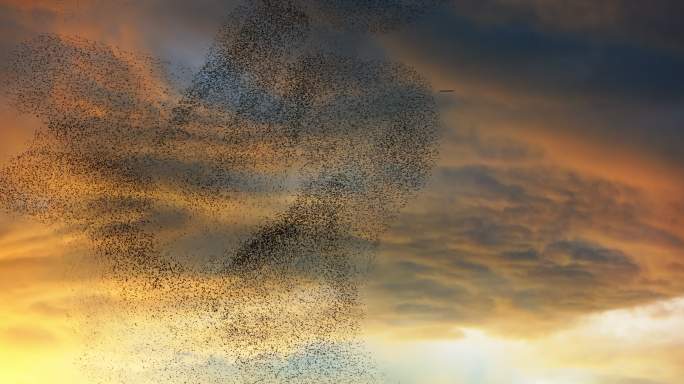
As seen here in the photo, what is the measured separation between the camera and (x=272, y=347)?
27797 millimetres

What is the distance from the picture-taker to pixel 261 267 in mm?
28438

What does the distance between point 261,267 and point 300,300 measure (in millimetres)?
3694

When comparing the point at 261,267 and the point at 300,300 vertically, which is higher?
the point at 261,267

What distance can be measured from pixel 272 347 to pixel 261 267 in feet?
18.6

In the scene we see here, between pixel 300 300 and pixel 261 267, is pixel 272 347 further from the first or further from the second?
pixel 261 267

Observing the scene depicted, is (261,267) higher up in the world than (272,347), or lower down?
higher up

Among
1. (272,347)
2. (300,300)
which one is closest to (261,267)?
(300,300)

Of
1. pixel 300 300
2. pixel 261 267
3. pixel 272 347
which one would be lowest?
pixel 272 347

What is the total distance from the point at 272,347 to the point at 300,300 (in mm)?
3762

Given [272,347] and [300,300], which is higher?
[300,300]

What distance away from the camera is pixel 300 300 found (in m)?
28.3
